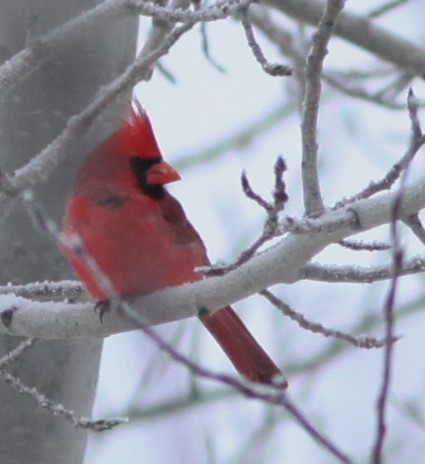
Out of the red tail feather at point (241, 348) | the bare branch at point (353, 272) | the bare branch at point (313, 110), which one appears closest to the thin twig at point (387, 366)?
the bare branch at point (313, 110)

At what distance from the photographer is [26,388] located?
2453 mm

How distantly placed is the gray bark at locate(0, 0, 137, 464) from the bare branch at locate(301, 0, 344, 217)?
88 cm

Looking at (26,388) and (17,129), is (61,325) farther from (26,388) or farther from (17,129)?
(17,129)

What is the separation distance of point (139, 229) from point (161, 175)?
211mm

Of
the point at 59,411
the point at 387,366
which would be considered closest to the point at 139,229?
the point at 59,411

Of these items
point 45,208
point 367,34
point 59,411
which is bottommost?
point 59,411

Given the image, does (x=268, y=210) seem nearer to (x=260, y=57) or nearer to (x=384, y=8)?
(x=260, y=57)

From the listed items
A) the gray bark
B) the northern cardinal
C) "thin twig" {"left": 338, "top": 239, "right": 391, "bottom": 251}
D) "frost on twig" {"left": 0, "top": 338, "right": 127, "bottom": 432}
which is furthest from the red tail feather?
"thin twig" {"left": 338, "top": 239, "right": 391, "bottom": 251}

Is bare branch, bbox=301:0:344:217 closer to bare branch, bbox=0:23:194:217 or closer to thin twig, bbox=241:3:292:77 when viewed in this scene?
thin twig, bbox=241:3:292:77

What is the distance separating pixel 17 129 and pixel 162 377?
110 inches

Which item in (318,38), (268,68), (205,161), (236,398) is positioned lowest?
(318,38)

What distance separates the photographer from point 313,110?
6.40ft

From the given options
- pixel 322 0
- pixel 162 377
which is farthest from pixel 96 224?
pixel 162 377

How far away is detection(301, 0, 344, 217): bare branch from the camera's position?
6.19 ft
